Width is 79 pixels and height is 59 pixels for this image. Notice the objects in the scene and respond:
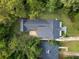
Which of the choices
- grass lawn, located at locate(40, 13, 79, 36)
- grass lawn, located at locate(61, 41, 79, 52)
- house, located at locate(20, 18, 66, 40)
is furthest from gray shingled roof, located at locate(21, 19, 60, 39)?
grass lawn, located at locate(61, 41, 79, 52)

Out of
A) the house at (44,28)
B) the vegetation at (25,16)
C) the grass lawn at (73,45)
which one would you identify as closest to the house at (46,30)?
the house at (44,28)

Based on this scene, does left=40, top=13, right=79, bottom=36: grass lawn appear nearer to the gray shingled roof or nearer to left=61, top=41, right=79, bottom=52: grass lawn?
the gray shingled roof

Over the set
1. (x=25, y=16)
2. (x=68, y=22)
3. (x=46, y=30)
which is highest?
(x=25, y=16)

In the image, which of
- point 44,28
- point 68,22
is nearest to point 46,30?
point 44,28

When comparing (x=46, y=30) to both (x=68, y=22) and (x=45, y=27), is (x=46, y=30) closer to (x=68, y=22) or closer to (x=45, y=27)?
(x=45, y=27)

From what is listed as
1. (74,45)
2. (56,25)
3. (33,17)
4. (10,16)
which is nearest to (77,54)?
(74,45)

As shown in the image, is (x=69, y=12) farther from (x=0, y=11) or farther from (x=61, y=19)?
(x=0, y=11)

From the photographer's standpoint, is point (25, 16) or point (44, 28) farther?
point (44, 28)
